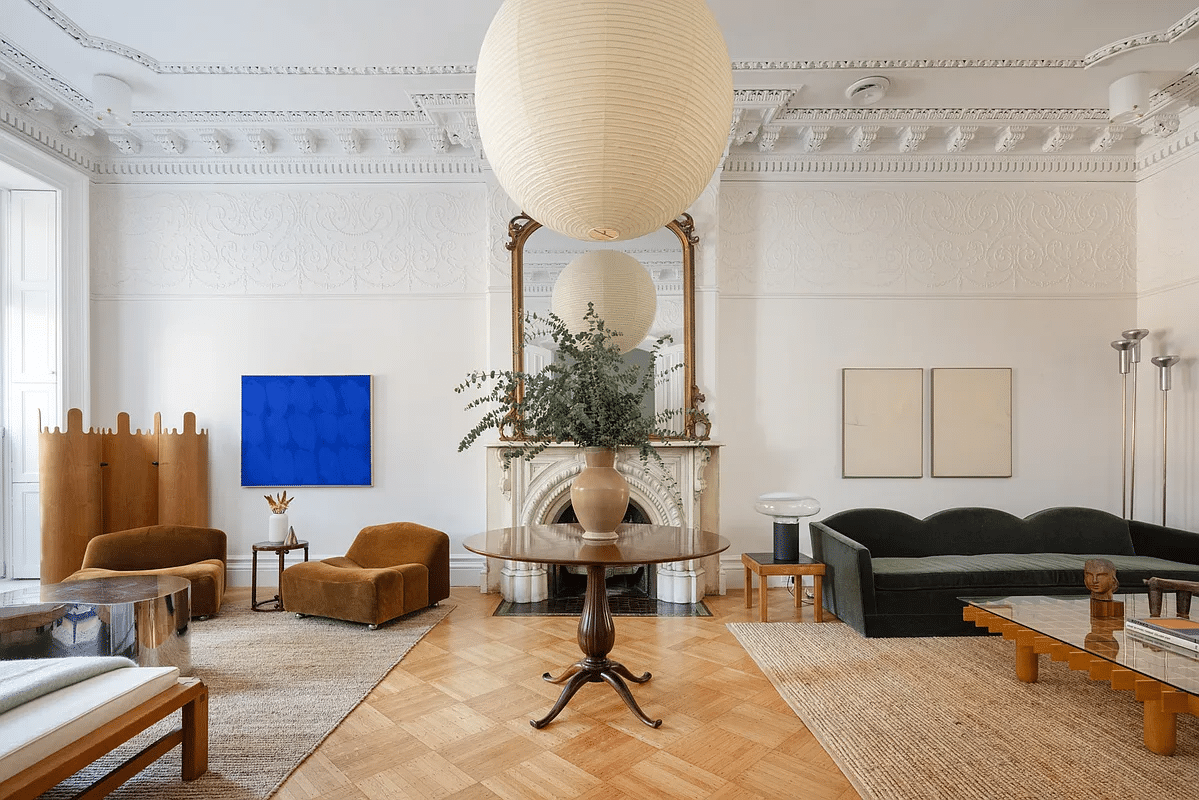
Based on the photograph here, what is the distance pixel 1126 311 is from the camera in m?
5.62

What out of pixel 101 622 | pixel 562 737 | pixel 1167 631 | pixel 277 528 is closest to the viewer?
pixel 562 737

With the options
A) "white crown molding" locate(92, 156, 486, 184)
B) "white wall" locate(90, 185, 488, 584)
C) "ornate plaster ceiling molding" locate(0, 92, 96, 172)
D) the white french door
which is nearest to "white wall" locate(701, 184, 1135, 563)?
"white wall" locate(90, 185, 488, 584)

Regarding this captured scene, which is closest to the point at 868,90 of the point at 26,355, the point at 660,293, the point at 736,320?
the point at 736,320

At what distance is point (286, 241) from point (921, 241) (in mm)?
5378

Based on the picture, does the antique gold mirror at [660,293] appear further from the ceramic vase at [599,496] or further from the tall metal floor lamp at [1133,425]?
the tall metal floor lamp at [1133,425]

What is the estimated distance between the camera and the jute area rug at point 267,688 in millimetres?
2367

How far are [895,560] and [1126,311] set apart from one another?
3242 millimetres

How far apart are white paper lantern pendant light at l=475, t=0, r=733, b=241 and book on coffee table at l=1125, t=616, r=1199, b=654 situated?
9.18 feet

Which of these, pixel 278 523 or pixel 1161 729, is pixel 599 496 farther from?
pixel 278 523

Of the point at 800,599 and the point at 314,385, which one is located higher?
the point at 314,385

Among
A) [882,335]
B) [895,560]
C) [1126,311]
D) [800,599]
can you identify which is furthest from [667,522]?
[1126,311]

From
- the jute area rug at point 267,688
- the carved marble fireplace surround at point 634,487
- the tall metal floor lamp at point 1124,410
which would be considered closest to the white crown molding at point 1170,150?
the tall metal floor lamp at point 1124,410

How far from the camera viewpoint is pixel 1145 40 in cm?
420

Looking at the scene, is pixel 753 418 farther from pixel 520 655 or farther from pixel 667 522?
pixel 520 655
